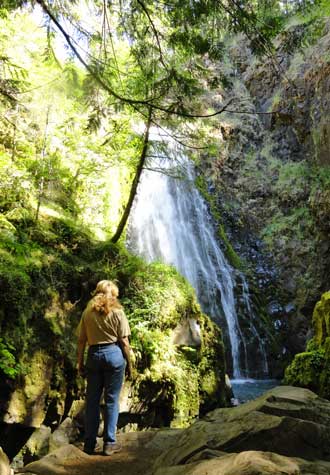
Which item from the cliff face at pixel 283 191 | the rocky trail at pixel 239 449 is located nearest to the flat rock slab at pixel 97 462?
the rocky trail at pixel 239 449

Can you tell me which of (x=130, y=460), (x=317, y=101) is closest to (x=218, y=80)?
(x=130, y=460)

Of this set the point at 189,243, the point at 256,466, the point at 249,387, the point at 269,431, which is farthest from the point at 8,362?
the point at 189,243

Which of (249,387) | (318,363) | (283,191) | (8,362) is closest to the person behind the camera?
(8,362)

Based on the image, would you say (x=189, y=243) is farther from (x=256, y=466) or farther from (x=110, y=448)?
(x=256, y=466)

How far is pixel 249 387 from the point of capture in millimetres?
11719

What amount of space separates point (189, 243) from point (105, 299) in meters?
12.1

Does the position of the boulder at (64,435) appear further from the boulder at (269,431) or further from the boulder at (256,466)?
the boulder at (256,466)

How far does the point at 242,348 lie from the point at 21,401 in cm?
946

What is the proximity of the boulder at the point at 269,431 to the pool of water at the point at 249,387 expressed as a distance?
19.1 ft

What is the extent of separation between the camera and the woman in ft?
14.0

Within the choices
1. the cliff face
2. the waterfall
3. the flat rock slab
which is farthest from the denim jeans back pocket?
the cliff face

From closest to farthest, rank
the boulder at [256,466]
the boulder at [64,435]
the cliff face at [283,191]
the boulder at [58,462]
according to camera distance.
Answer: the boulder at [256,466] → the boulder at [58,462] → the boulder at [64,435] → the cliff face at [283,191]

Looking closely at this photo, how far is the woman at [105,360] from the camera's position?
4258mm

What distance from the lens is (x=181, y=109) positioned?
4.46 metres
